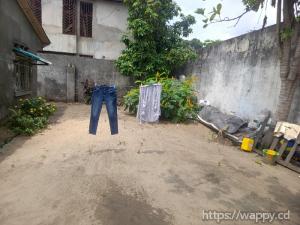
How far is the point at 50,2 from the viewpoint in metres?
13.5

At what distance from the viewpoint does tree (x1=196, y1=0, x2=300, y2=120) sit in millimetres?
5086

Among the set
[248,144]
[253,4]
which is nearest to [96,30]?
[253,4]

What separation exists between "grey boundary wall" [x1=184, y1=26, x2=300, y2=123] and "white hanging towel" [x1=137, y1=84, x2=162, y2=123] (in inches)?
104

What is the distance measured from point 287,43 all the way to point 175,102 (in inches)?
157

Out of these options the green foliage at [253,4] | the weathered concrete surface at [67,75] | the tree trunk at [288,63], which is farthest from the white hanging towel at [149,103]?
the weathered concrete surface at [67,75]

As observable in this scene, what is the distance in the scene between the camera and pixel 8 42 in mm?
6629

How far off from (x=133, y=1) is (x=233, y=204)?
32.6 ft

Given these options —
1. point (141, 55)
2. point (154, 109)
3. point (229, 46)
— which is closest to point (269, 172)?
point (154, 109)

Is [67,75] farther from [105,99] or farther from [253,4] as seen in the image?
[253,4]

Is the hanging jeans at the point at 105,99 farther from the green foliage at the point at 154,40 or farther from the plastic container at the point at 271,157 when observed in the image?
the green foliage at the point at 154,40

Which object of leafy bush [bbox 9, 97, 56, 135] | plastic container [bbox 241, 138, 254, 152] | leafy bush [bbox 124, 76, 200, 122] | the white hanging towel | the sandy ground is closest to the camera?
the sandy ground

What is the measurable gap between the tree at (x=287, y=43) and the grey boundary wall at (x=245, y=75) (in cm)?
45

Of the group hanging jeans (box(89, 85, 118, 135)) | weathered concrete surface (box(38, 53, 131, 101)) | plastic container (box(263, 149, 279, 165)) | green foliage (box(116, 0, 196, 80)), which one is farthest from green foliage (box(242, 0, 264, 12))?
weathered concrete surface (box(38, 53, 131, 101))

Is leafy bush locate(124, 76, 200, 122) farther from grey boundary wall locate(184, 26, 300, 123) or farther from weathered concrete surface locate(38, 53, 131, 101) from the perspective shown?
weathered concrete surface locate(38, 53, 131, 101)
